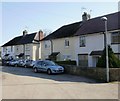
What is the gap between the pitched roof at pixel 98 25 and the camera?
3121 centimetres

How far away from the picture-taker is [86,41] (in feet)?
114

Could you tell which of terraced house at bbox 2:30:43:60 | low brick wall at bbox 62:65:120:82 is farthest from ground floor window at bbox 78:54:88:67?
terraced house at bbox 2:30:43:60

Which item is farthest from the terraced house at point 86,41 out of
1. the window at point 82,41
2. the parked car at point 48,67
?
the parked car at point 48,67

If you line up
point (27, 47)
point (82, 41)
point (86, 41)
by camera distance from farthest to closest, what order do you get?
point (27, 47) → point (82, 41) → point (86, 41)

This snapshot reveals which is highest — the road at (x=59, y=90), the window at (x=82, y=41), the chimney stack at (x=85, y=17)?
the chimney stack at (x=85, y=17)

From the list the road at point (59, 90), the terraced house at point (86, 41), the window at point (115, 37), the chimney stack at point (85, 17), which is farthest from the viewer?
the chimney stack at point (85, 17)

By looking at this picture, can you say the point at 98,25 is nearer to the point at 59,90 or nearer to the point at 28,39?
the point at 59,90

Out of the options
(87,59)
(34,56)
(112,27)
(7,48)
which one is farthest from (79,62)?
(7,48)

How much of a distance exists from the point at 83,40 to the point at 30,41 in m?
23.5

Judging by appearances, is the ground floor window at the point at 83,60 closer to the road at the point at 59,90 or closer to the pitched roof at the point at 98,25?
the pitched roof at the point at 98,25

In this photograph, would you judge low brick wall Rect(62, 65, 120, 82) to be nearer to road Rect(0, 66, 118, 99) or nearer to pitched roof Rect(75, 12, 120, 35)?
road Rect(0, 66, 118, 99)

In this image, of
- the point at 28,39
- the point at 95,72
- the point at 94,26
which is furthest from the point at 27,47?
the point at 95,72

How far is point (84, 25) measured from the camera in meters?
38.8

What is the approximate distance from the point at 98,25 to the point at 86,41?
2.94 metres
